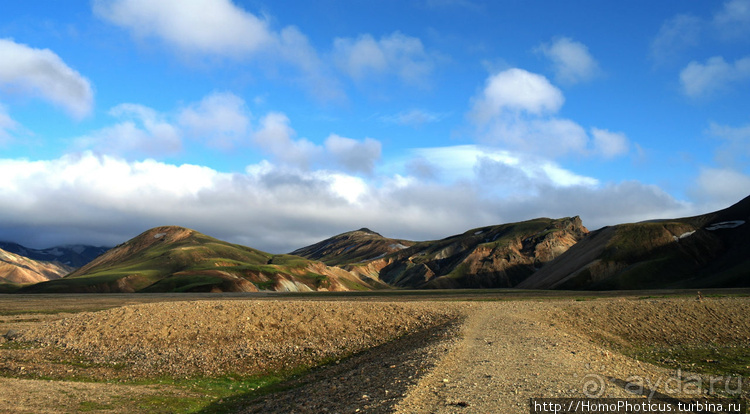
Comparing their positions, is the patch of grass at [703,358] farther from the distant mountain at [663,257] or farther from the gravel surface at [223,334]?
the distant mountain at [663,257]

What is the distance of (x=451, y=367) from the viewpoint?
1822 centimetres

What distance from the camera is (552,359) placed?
19422 mm

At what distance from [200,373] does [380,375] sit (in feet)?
39.4

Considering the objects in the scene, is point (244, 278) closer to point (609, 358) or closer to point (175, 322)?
point (175, 322)

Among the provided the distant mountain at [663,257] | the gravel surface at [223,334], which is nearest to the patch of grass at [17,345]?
the gravel surface at [223,334]

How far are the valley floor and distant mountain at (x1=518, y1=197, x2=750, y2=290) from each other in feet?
262

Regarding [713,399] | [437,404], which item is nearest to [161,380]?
[437,404]

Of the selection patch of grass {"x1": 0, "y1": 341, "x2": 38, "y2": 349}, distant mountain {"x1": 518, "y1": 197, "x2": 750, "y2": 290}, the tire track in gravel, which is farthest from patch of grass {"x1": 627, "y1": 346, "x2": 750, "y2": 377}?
distant mountain {"x1": 518, "y1": 197, "x2": 750, "y2": 290}

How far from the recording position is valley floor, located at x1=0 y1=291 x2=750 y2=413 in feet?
49.5

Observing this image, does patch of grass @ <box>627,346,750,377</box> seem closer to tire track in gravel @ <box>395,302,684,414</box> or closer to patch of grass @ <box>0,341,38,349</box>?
tire track in gravel @ <box>395,302,684,414</box>

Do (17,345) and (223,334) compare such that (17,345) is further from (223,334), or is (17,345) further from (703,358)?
(703,358)

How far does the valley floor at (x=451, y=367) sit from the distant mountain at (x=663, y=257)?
80.0m

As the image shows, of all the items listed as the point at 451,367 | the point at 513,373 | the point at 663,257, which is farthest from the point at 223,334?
the point at 663,257

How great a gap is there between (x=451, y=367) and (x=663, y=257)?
127 metres
